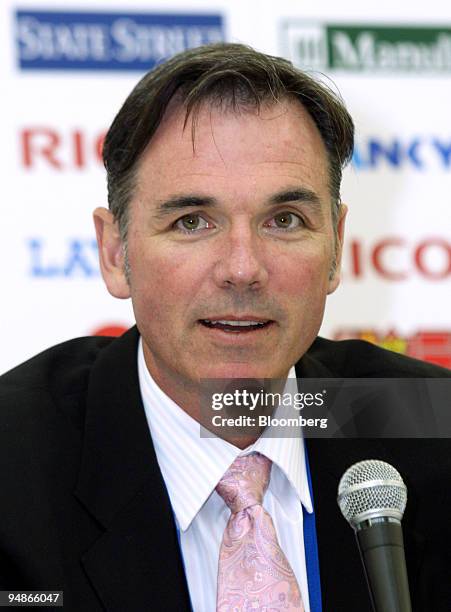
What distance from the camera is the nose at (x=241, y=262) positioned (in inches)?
68.9

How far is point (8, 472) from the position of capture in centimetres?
188

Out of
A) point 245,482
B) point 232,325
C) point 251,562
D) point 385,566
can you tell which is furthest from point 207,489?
point 385,566

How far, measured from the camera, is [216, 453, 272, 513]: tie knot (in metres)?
1.84

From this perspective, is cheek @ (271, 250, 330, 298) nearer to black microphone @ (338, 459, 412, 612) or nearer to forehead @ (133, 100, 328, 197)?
forehead @ (133, 100, 328, 197)

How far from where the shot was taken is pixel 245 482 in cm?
187

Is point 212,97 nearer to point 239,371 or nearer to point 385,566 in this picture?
point 239,371

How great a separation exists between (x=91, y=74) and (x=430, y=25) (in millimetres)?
1010

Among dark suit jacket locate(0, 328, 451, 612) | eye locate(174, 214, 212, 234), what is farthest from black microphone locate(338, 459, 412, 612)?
eye locate(174, 214, 212, 234)

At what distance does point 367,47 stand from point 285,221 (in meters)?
1.29

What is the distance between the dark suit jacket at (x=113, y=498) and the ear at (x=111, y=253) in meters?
0.13

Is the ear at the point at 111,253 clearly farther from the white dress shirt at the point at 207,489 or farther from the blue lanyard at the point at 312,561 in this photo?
the blue lanyard at the point at 312,561

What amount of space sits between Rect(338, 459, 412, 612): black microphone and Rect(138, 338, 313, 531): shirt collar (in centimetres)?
54

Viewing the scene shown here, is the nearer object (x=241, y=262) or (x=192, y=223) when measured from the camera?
(x=241, y=262)

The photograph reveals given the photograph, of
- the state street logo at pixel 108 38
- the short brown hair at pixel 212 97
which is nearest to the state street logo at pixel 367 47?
the state street logo at pixel 108 38
